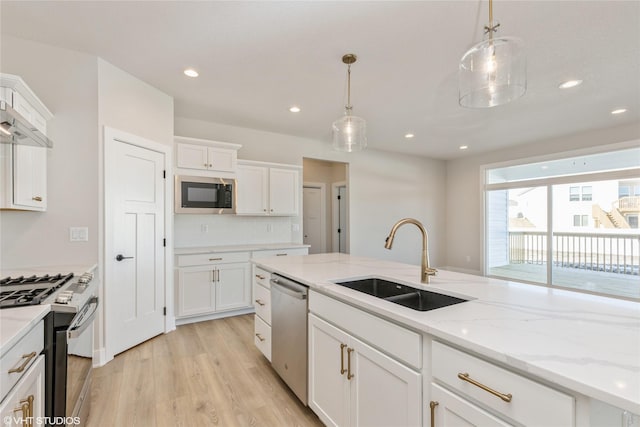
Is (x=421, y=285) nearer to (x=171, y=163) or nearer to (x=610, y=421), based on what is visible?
(x=610, y=421)

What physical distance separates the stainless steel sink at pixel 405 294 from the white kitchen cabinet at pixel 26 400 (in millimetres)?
1406

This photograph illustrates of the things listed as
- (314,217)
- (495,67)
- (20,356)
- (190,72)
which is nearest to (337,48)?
(495,67)

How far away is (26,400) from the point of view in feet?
3.45

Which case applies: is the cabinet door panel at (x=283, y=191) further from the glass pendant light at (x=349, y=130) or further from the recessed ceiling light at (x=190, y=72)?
the glass pendant light at (x=349, y=130)

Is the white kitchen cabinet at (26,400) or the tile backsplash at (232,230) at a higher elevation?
the tile backsplash at (232,230)

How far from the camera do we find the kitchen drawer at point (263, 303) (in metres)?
2.33

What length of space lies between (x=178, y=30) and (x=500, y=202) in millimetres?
6286

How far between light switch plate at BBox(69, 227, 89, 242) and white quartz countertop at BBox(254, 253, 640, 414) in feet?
6.82

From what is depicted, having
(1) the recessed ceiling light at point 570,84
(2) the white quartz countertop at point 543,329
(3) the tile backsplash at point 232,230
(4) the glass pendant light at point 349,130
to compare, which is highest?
(1) the recessed ceiling light at point 570,84

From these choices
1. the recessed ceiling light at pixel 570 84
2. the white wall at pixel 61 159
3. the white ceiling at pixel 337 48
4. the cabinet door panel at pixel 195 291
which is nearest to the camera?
the white ceiling at pixel 337 48

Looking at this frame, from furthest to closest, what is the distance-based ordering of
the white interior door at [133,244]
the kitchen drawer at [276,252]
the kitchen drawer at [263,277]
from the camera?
the kitchen drawer at [276,252] < the white interior door at [133,244] < the kitchen drawer at [263,277]

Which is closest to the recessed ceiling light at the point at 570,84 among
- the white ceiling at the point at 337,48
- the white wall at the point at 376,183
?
the white ceiling at the point at 337,48

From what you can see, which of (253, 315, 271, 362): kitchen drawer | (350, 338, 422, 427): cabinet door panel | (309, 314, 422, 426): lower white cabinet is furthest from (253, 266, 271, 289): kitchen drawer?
(350, 338, 422, 427): cabinet door panel

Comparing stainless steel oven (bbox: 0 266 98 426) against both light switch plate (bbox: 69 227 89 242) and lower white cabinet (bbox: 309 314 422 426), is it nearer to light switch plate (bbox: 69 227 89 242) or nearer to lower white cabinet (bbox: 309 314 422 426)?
light switch plate (bbox: 69 227 89 242)
